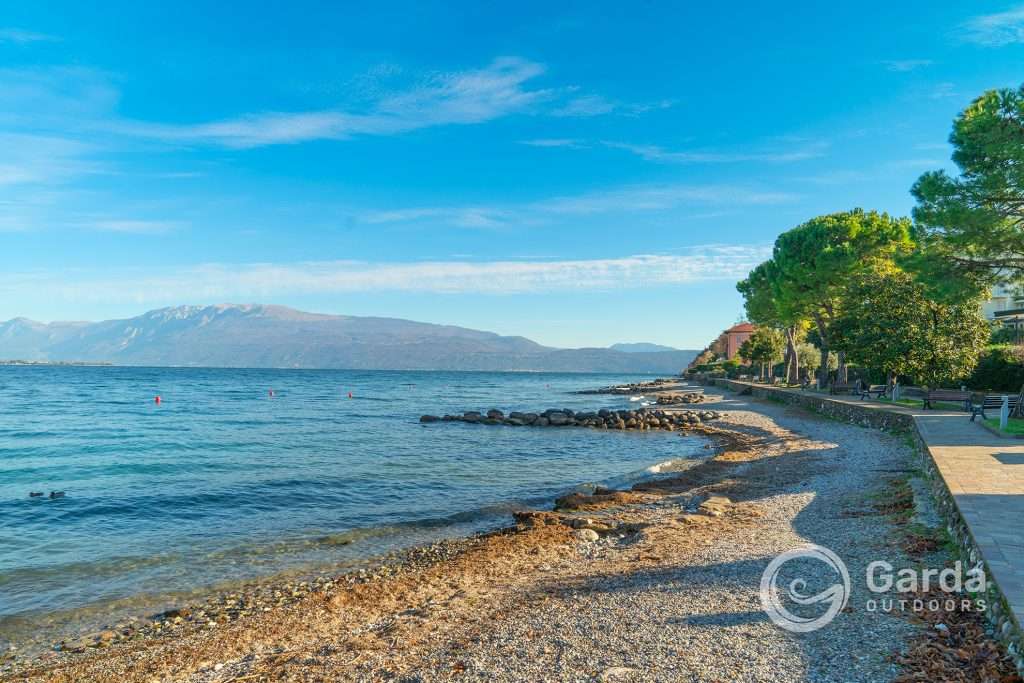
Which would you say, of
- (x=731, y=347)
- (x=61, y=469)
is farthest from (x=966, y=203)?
(x=731, y=347)

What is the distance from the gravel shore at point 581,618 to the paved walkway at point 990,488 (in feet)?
3.41

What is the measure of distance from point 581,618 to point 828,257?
132ft

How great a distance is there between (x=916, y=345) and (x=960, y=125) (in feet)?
35.4

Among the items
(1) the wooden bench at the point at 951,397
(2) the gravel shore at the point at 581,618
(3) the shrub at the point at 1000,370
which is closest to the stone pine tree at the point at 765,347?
(3) the shrub at the point at 1000,370

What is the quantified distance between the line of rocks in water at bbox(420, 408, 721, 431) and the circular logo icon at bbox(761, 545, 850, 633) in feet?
87.5

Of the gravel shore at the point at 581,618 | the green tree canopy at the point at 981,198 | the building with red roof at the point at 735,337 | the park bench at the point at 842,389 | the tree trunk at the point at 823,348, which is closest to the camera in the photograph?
the gravel shore at the point at 581,618

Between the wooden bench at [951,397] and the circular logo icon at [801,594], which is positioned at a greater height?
the wooden bench at [951,397]

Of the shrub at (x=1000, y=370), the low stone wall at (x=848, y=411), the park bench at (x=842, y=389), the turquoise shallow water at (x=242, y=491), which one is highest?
the shrub at (x=1000, y=370)

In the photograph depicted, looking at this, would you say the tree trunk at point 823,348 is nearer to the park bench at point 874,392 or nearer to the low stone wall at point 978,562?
the park bench at point 874,392

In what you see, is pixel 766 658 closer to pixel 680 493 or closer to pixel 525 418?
pixel 680 493

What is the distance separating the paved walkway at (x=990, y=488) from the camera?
600cm

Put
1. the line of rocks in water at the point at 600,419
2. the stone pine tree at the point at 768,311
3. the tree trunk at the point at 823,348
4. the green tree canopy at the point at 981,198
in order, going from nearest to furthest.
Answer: the green tree canopy at the point at 981,198 < the line of rocks in water at the point at 600,419 < the tree trunk at the point at 823,348 < the stone pine tree at the point at 768,311

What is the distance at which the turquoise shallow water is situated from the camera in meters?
11.3

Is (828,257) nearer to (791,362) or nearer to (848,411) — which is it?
(848,411)
